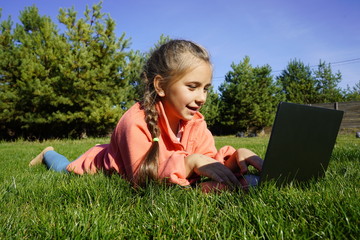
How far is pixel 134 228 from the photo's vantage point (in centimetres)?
125

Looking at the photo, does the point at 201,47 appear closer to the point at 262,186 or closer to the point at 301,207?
the point at 262,186

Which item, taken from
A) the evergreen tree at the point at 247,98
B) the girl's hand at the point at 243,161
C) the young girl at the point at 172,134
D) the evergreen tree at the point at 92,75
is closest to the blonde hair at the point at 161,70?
the young girl at the point at 172,134

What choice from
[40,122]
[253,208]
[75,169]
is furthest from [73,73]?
[253,208]

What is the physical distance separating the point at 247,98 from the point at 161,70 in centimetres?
2421

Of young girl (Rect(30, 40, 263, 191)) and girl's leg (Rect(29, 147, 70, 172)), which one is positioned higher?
A: young girl (Rect(30, 40, 263, 191))

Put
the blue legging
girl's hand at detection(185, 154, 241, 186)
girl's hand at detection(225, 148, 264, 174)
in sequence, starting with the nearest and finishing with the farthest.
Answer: girl's hand at detection(185, 154, 241, 186) → girl's hand at detection(225, 148, 264, 174) → the blue legging

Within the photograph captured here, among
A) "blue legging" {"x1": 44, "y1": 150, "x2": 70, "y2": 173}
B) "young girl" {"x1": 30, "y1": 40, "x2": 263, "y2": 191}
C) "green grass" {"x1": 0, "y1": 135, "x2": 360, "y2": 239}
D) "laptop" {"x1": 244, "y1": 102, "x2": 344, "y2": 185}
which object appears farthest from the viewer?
"blue legging" {"x1": 44, "y1": 150, "x2": 70, "y2": 173}

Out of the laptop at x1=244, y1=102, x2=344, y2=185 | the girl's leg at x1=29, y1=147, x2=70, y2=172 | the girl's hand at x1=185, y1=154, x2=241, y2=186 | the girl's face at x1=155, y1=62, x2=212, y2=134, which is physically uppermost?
the girl's face at x1=155, y1=62, x2=212, y2=134

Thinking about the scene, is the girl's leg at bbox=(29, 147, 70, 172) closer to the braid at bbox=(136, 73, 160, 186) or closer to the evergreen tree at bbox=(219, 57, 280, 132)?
the braid at bbox=(136, 73, 160, 186)

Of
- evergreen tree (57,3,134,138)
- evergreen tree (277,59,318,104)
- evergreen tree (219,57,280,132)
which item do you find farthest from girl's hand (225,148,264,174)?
evergreen tree (277,59,318,104)

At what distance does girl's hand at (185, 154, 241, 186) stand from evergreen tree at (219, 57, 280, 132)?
24196 mm

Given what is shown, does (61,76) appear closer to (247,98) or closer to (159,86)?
(159,86)

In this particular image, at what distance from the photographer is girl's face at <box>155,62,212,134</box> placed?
220cm

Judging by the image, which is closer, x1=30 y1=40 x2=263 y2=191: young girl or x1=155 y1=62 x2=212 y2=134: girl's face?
x1=30 y1=40 x2=263 y2=191: young girl
